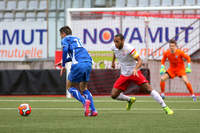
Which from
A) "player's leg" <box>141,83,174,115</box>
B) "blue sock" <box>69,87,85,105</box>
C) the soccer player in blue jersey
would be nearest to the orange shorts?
"player's leg" <box>141,83,174,115</box>

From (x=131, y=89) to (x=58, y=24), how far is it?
7.36m

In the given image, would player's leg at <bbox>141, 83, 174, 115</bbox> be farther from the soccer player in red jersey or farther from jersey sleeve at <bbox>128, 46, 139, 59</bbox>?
jersey sleeve at <bbox>128, 46, 139, 59</bbox>

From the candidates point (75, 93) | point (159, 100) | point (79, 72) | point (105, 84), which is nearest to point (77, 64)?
point (79, 72)

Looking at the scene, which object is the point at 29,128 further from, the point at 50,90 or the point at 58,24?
the point at 58,24

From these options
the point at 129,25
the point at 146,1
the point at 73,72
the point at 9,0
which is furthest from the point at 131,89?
the point at 9,0

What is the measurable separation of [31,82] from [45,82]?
1.67ft

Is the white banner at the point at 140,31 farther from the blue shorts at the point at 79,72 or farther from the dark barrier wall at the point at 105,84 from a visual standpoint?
the blue shorts at the point at 79,72

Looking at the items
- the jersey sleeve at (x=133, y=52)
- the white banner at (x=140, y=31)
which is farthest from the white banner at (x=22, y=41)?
the jersey sleeve at (x=133, y=52)

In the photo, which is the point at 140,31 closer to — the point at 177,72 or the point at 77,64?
the point at 177,72

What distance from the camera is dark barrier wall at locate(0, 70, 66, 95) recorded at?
58.4ft

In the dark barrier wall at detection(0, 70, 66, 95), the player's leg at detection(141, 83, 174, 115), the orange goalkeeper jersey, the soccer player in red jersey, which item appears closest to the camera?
the player's leg at detection(141, 83, 174, 115)

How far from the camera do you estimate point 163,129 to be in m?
6.56

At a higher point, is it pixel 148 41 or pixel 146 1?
pixel 146 1

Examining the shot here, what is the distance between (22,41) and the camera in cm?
2302
